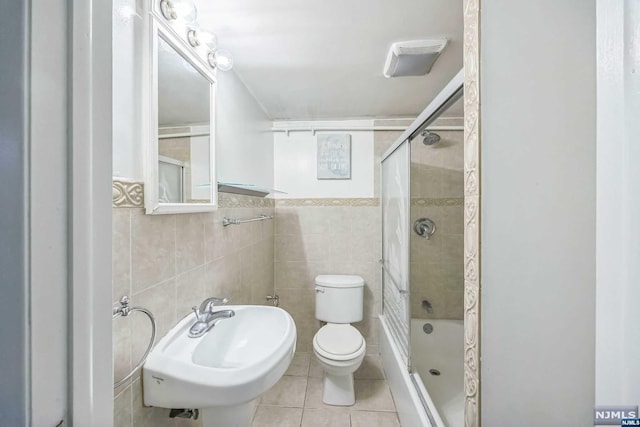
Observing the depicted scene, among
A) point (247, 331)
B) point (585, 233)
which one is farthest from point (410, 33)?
point (247, 331)

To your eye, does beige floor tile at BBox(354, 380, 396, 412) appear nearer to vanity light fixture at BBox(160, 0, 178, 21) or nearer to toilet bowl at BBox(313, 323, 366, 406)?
toilet bowl at BBox(313, 323, 366, 406)

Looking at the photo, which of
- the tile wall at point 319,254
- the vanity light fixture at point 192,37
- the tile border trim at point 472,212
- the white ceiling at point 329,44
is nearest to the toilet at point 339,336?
the tile wall at point 319,254

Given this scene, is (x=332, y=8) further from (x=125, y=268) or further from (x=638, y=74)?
(x=125, y=268)

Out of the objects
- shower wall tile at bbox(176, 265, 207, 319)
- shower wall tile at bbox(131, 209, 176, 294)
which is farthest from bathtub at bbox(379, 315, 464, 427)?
→ shower wall tile at bbox(131, 209, 176, 294)

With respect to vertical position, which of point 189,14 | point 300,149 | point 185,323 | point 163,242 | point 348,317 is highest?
point 189,14

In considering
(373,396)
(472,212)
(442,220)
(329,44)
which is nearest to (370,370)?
(373,396)

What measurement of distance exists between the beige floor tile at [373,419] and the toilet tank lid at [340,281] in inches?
33.1

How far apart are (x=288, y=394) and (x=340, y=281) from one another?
2.93 ft

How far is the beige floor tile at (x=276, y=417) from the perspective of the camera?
5.08ft

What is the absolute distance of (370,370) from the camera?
2053mm

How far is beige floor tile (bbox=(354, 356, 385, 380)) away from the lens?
1.98 m

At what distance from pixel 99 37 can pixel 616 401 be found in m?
0.85

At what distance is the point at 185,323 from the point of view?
3.31 feet

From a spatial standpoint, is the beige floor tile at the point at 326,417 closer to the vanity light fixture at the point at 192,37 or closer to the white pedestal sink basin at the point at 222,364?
the white pedestal sink basin at the point at 222,364
